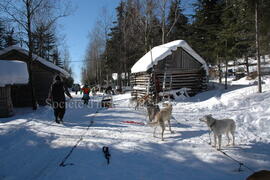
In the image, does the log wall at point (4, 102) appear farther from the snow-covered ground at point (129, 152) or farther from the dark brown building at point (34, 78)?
the dark brown building at point (34, 78)

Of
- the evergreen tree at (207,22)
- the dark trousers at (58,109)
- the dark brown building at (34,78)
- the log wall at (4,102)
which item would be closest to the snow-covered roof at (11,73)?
the log wall at (4,102)

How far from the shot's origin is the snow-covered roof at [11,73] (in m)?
10.1

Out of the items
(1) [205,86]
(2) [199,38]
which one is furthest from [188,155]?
(2) [199,38]

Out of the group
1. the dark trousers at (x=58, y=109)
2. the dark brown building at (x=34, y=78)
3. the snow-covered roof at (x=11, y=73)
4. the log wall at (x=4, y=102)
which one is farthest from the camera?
the dark brown building at (x=34, y=78)

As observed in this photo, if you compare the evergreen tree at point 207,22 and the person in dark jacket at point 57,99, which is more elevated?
the evergreen tree at point 207,22

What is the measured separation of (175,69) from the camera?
653 inches

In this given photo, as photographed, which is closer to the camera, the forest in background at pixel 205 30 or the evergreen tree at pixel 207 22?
the forest in background at pixel 205 30

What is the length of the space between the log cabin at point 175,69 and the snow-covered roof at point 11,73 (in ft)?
28.7

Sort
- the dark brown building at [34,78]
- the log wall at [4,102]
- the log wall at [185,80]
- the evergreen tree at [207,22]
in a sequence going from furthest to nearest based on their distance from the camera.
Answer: the evergreen tree at [207,22]
the log wall at [185,80]
the dark brown building at [34,78]
the log wall at [4,102]

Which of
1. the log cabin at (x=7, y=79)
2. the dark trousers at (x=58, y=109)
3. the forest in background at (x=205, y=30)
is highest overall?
the forest in background at (x=205, y=30)

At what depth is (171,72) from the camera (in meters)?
16.5

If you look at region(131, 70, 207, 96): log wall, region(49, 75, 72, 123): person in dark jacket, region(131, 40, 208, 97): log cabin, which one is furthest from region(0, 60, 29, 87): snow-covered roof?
region(131, 70, 207, 96): log wall

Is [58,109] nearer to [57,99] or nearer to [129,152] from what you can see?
[57,99]

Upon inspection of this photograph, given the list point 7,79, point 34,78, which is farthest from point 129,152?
point 34,78
